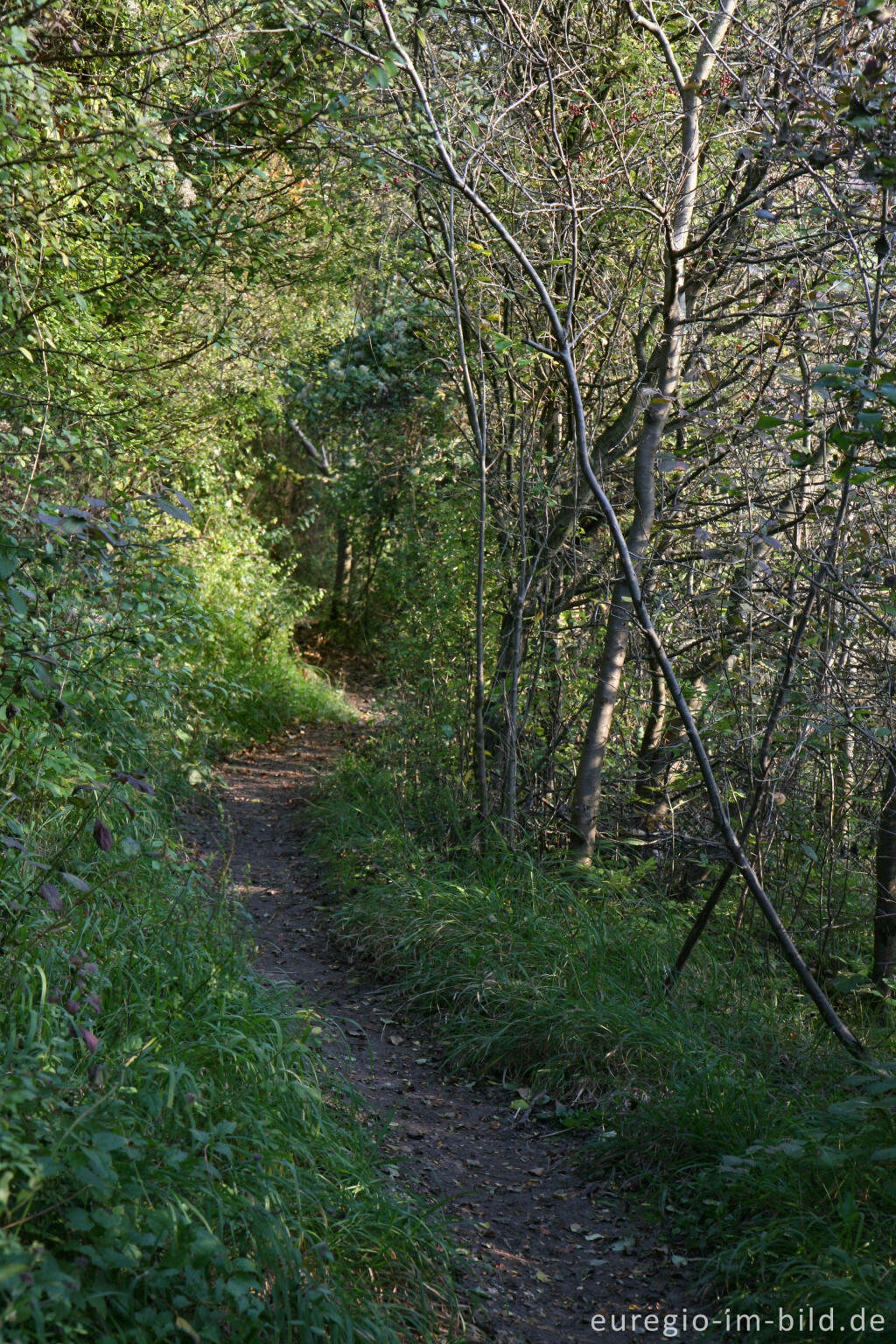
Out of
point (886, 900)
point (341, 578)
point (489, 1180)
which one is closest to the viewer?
point (489, 1180)

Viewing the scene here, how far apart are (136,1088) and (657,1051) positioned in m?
2.15

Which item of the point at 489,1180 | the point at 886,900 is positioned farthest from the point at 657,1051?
the point at 886,900

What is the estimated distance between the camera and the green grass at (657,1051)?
2840mm

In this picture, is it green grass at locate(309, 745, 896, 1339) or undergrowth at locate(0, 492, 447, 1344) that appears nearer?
undergrowth at locate(0, 492, 447, 1344)

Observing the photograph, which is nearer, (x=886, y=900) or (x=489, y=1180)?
(x=489, y=1180)

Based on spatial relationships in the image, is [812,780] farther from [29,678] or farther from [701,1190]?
[29,678]

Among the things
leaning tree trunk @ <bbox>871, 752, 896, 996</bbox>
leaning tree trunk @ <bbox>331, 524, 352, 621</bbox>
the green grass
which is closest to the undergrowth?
Result: the green grass

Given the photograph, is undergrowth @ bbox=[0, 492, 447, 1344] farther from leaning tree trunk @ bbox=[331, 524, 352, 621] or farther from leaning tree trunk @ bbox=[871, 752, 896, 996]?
leaning tree trunk @ bbox=[331, 524, 352, 621]

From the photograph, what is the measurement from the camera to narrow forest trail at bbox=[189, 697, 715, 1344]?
9.52 feet

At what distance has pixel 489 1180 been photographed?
357 centimetres

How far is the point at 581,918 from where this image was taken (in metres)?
4.86

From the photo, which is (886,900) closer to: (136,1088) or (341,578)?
(136,1088)

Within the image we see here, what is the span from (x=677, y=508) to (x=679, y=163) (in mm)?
1757

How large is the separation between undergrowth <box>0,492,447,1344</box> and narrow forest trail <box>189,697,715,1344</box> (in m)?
0.28
